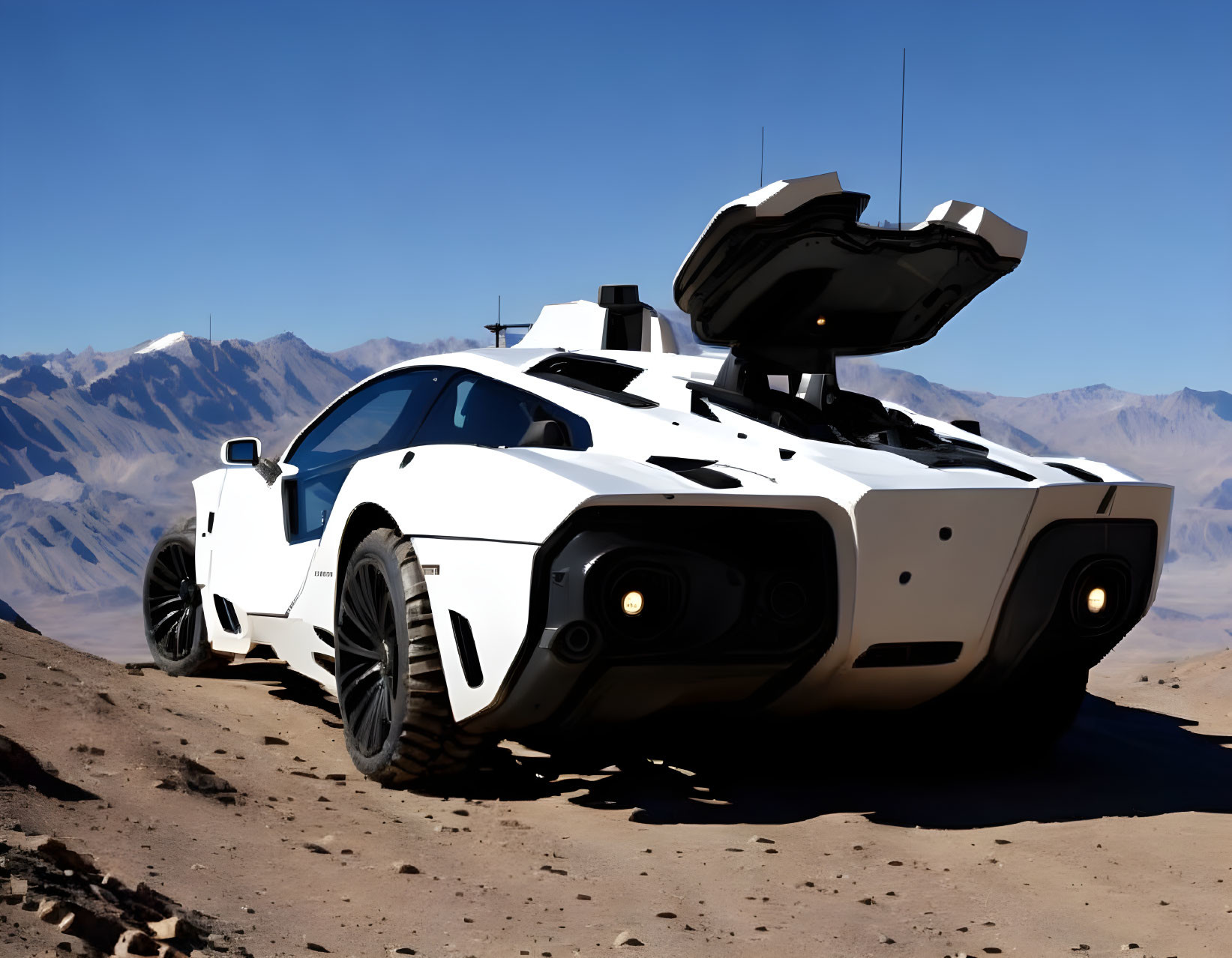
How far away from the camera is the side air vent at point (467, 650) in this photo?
4242 mm

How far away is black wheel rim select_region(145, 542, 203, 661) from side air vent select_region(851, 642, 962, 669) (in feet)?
14.6

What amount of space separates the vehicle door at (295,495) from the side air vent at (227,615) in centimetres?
6

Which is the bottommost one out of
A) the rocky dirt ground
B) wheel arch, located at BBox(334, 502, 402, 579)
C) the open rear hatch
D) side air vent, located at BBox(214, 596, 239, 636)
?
the rocky dirt ground

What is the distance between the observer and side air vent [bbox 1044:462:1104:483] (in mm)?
4770

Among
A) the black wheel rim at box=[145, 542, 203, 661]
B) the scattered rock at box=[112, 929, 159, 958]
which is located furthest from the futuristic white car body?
the black wheel rim at box=[145, 542, 203, 661]

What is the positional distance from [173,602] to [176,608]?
2.2 inches

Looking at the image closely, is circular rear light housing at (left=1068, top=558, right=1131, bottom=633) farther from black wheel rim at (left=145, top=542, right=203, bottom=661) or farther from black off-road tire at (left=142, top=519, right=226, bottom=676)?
black wheel rim at (left=145, top=542, right=203, bottom=661)

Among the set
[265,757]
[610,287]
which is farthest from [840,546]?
[610,287]

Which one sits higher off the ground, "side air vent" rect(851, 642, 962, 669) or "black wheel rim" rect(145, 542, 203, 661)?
"side air vent" rect(851, 642, 962, 669)

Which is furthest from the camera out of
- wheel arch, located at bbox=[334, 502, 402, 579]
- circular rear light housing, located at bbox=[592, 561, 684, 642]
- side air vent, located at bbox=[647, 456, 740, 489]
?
wheel arch, located at bbox=[334, 502, 402, 579]

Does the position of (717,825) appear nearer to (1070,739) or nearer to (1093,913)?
(1093,913)

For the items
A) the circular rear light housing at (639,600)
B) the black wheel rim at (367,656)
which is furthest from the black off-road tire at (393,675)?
the circular rear light housing at (639,600)

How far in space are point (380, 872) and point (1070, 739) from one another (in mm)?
3693

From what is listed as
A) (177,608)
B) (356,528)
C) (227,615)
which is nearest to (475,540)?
(356,528)
